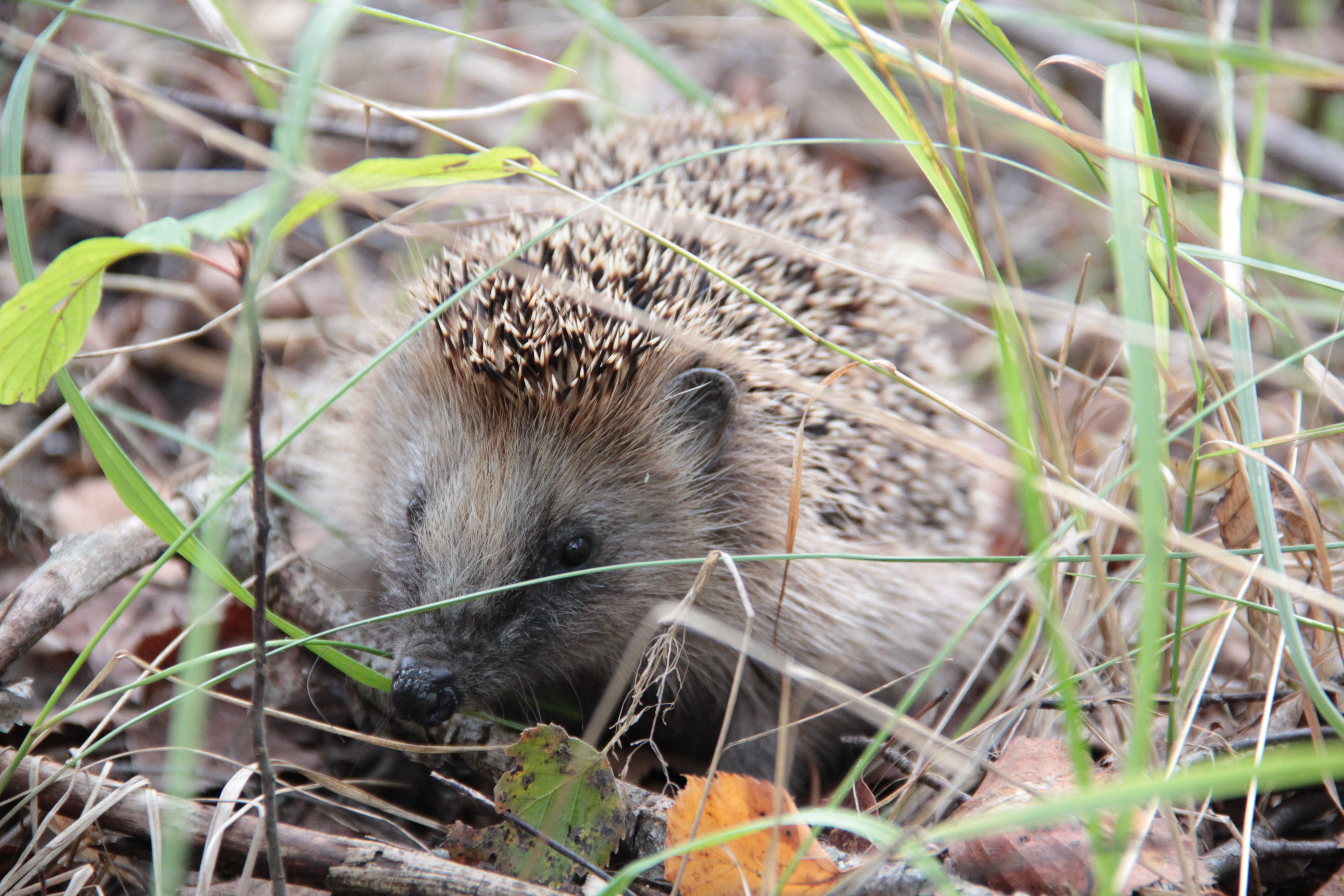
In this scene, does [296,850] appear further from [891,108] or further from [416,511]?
[891,108]

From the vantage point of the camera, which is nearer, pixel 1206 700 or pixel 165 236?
pixel 165 236

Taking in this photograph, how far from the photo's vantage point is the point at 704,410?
216 cm

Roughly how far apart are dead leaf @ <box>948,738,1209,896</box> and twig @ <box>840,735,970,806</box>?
0.06 meters

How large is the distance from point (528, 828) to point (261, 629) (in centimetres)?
52

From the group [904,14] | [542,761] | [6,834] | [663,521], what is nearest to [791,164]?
[904,14]

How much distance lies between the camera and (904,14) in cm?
261

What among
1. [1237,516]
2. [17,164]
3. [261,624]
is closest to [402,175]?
[261,624]

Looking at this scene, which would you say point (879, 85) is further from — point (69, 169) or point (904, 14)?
point (69, 169)

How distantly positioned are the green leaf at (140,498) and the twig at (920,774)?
1038mm

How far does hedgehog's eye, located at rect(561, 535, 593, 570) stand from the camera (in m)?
2.05

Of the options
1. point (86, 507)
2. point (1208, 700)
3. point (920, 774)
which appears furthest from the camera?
point (86, 507)

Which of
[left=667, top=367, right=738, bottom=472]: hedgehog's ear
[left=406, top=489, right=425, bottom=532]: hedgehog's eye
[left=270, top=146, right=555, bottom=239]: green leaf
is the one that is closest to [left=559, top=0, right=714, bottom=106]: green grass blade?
[left=667, top=367, right=738, bottom=472]: hedgehog's ear

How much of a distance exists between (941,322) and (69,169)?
2.94 meters

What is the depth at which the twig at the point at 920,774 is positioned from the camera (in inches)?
63.8
